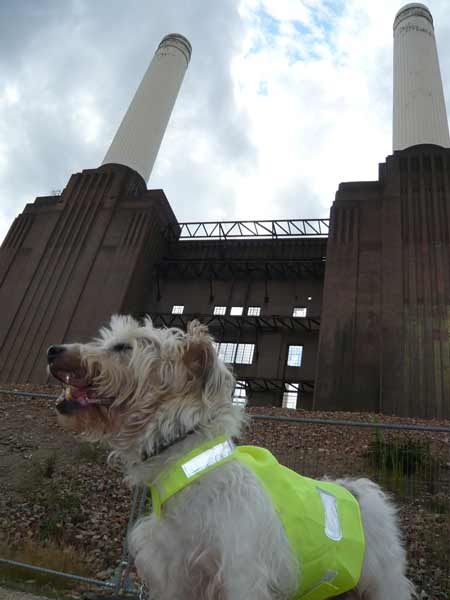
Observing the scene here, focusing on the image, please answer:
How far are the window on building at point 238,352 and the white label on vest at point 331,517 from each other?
28.6 metres

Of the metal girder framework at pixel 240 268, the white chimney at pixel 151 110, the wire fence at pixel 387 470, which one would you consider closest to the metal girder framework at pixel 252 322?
the metal girder framework at pixel 240 268

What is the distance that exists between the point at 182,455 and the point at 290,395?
92.4 ft

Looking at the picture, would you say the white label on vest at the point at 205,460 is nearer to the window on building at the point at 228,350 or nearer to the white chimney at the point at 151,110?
the window on building at the point at 228,350

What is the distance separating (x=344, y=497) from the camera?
3.35 metres

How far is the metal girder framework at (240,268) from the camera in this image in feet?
112

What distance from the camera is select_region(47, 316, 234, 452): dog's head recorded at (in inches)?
116

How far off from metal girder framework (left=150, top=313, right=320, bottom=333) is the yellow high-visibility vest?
27571 millimetres

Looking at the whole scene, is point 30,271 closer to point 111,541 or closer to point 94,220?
point 94,220

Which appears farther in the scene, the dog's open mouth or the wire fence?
the wire fence

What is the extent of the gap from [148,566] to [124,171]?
3755cm

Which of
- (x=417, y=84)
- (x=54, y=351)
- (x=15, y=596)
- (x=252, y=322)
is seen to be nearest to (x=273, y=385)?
(x=252, y=322)

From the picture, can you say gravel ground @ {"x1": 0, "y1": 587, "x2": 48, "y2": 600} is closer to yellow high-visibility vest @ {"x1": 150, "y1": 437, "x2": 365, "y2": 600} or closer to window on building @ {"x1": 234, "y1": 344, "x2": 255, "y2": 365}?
yellow high-visibility vest @ {"x1": 150, "y1": 437, "x2": 365, "y2": 600}

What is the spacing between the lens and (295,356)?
31.2m

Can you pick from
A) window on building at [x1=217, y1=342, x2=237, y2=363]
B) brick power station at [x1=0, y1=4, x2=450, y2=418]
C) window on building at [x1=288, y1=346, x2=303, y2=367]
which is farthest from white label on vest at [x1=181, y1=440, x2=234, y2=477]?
window on building at [x1=217, y1=342, x2=237, y2=363]
